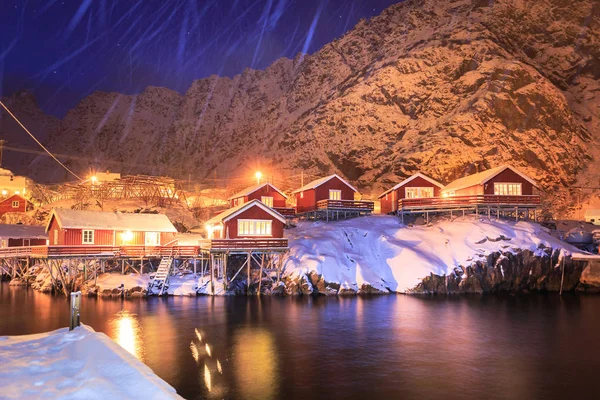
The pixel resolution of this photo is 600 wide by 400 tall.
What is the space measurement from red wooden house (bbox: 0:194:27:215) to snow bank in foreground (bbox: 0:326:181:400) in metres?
84.8

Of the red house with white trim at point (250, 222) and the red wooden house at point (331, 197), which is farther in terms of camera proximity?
the red wooden house at point (331, 197)

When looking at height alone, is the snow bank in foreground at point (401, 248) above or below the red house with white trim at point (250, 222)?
below

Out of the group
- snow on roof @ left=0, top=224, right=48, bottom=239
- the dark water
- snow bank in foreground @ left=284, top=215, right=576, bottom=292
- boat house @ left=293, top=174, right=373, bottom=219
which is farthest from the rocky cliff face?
snow on roof @ left=0, top=224, right=48, bottom=239

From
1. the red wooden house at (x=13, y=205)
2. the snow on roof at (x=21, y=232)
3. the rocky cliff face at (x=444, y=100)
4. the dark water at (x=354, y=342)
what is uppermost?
the rocky cliff face at (x=444, y=100)

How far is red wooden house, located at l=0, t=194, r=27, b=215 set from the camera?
8838 centimetres

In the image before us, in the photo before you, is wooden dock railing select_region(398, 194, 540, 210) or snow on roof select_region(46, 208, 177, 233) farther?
wooden dock railing select_region(398, 194, 540, 210)

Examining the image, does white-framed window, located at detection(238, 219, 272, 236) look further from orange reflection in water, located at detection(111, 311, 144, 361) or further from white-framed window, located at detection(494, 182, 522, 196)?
white-framed window, located at detection(494, 182, 522, 196)

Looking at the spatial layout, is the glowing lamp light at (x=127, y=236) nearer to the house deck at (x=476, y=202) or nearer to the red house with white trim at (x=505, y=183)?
the house deck at (x=476, y=202)

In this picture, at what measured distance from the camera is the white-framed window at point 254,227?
46.4m

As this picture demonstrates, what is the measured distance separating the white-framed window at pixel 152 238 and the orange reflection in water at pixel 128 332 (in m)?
17.8

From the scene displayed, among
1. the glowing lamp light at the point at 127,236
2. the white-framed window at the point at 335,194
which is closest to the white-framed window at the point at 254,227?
the glowing lamp light at the point at 127,236

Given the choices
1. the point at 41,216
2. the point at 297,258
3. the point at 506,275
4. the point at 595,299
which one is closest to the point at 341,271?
the point at 297,258

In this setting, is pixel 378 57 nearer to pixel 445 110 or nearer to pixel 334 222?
pixel 445 110

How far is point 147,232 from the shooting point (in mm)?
52188
